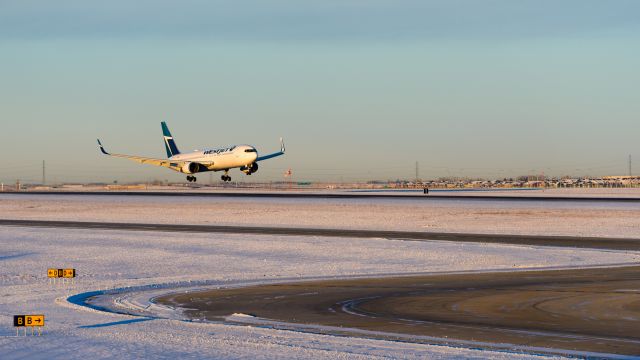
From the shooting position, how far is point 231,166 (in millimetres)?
118062

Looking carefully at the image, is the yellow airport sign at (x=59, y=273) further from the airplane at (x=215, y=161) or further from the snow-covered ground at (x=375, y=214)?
the airplane at (x=215, y=161)

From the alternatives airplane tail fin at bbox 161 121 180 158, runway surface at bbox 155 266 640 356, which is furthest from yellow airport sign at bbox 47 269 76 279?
airplane tail fin at bbox 161 121 180 158

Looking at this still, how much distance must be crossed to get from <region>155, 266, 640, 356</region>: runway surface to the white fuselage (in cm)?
8198

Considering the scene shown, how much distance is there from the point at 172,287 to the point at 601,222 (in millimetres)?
40741

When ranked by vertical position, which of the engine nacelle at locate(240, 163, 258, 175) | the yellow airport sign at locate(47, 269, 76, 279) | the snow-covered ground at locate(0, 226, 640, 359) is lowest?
the snow-covered ground at locate(0, 226, 640, 359)

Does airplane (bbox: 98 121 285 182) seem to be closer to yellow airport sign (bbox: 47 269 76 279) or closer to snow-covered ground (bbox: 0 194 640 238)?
snow-covered ground (bbox: 0 194 640 238)

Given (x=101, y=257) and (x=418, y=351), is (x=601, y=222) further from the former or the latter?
(x=418, y=351)

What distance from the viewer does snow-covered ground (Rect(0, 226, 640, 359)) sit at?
1917cm

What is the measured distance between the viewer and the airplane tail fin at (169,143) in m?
147

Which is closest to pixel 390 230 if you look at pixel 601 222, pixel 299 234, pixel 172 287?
pixel 299 234

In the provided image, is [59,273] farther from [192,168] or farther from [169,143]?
[169,143]

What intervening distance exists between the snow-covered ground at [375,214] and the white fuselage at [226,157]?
60.4ft

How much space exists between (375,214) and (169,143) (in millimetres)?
75963

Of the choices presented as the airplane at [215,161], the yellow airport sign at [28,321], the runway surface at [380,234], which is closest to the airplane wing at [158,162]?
the airplane at [215,161]
